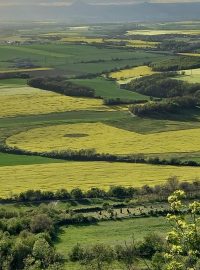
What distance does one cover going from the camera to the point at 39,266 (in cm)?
3866

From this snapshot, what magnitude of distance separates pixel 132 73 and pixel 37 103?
155 feet

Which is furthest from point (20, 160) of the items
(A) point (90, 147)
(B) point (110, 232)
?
(B) point (110, 232)

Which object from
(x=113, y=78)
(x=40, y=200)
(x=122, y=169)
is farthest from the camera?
(x=113, y=78)

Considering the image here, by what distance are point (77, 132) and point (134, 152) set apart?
1630 centimetres

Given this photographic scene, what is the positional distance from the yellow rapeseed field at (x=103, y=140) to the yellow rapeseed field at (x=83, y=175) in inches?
316

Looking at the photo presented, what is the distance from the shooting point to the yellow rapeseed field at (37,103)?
110m

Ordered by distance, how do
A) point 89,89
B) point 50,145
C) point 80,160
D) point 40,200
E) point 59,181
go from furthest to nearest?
→ point 89,89 → point 50,145 → point 80,160 → point 59,181 → point 40,200

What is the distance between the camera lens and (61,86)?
429 ft

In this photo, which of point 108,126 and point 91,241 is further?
point 108,126

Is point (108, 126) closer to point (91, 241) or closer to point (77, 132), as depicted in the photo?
point (77, 132)

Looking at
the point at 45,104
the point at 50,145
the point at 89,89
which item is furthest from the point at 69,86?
the point at 50,145

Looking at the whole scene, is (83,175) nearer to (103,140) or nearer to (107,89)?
(103,140)

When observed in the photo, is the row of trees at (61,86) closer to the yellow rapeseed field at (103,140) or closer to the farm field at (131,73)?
the farm field at (131,73)

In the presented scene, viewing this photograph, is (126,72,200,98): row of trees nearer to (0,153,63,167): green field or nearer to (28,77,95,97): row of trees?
(28,77,95,97): row of trees
